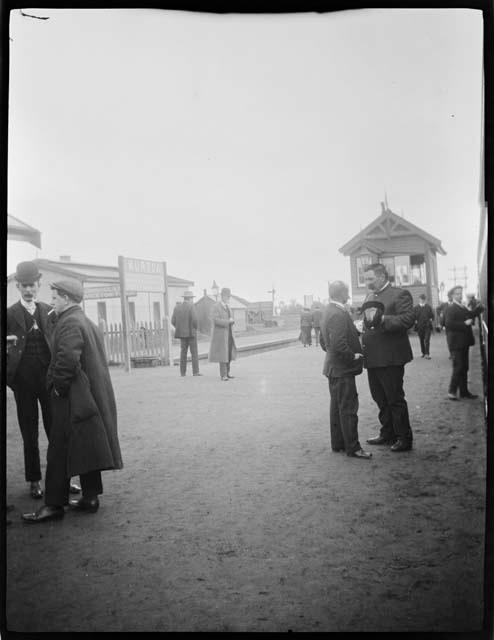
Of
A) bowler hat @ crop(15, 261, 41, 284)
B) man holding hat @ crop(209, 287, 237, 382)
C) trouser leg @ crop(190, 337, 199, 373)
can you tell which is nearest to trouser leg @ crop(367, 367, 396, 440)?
man holding hat @ crop(209, 287, 237, 382)

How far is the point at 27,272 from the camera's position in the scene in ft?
8.83

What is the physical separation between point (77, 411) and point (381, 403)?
1.58 meters

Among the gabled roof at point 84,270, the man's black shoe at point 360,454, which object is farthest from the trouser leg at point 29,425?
the man's black shoe at point 360,454

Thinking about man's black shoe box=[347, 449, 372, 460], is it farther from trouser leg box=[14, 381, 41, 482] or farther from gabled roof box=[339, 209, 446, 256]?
trouser leg box=[14, 381, 41, 482]

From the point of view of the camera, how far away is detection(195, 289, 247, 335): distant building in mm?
2795

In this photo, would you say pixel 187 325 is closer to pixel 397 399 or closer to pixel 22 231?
pixel 22 231

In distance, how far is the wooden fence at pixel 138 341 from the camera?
2.86 m

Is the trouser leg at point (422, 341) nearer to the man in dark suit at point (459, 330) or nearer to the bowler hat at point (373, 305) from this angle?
the man in dark suit at point (459, 330)

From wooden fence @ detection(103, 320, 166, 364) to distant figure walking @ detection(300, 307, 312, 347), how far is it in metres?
0.82

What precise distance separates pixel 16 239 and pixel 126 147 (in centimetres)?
76

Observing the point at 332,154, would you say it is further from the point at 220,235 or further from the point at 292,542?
the point at 292,542

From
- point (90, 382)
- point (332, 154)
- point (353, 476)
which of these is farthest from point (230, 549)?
point (332, 154)

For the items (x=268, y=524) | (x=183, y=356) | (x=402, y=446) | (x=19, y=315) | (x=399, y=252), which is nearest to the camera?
(x=268, y=524)

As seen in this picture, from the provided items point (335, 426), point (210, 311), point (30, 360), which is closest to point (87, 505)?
point (30, 360)
